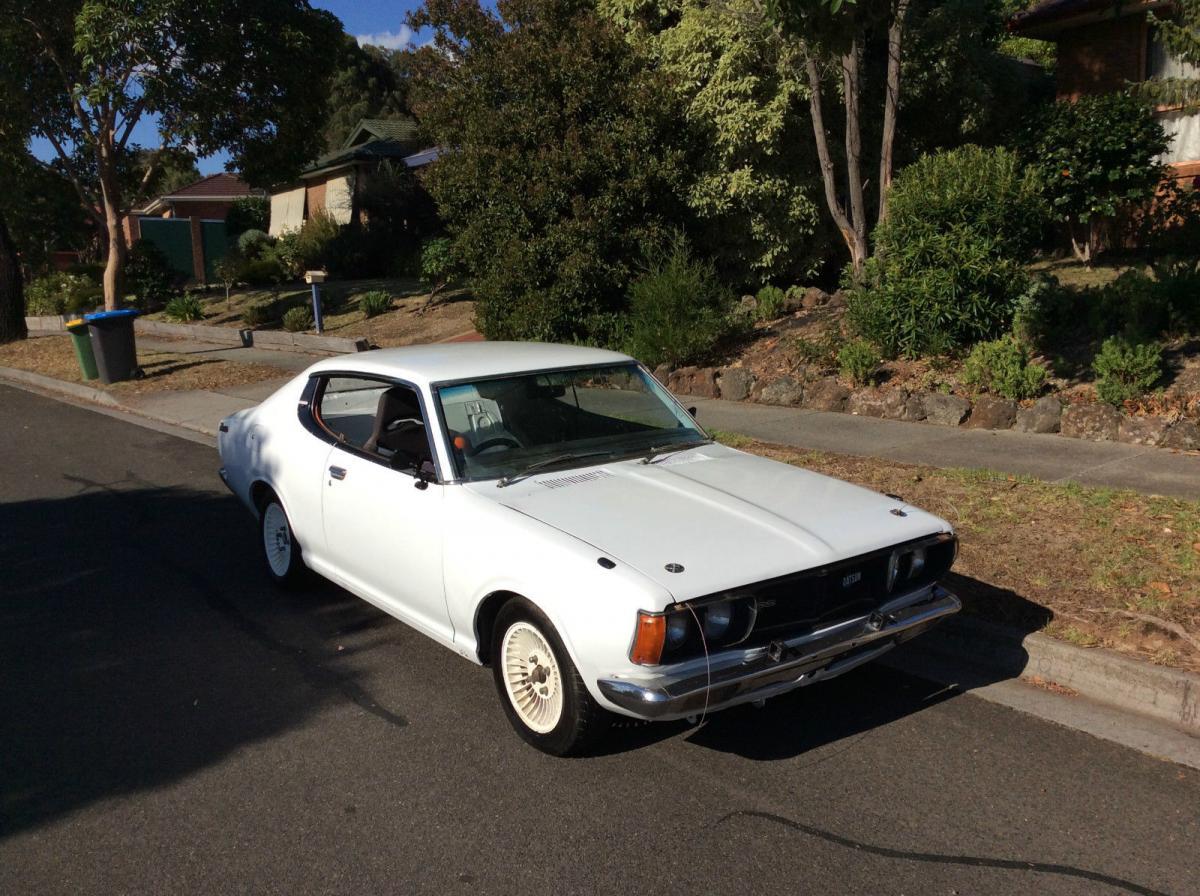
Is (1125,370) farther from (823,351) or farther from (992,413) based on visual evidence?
(823,351)

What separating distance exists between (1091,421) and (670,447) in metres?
5.00

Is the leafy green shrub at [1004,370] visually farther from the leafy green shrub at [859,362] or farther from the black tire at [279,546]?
the black tire at [279,546]

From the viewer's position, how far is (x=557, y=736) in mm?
4102

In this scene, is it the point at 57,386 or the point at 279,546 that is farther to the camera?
the point at 57,386

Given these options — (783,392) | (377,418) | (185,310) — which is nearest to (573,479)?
(377,418)

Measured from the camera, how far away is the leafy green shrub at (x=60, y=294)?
27656mm

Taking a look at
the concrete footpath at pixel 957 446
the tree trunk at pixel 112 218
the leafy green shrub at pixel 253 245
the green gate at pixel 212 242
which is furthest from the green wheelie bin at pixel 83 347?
the green gate at pixel 212 242

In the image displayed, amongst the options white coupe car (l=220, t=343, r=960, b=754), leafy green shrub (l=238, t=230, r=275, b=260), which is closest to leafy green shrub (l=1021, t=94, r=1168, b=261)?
white coupe car (l=220, t=343, r=960, b=754)

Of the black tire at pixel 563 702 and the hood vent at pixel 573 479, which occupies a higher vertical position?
the hood vent at pixel 573 479

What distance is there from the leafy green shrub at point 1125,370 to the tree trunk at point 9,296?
861 inches

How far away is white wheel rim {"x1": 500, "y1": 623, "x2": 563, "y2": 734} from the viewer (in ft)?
13.4

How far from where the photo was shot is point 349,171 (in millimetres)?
33719

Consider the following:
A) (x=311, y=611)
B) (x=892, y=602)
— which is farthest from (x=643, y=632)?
(x=311, y=611)

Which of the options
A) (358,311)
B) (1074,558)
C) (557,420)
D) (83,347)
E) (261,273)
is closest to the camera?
(557,420)
